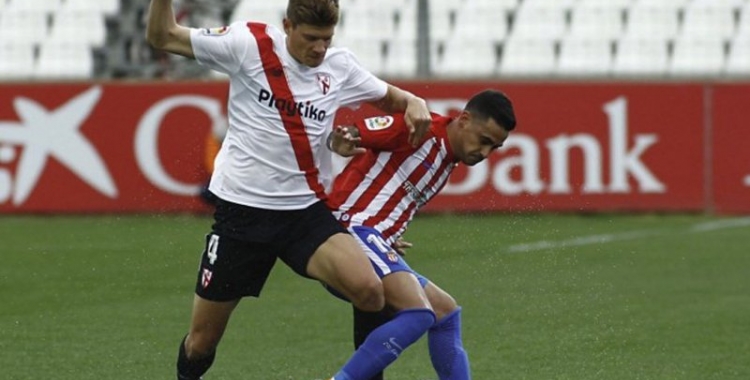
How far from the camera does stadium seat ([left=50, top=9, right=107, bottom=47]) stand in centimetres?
1870

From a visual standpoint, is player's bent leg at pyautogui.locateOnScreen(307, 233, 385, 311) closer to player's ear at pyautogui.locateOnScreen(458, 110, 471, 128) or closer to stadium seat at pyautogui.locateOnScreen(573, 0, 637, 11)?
player's ear at pyautogui.locateOnScreen(458, 110, 471, 128)

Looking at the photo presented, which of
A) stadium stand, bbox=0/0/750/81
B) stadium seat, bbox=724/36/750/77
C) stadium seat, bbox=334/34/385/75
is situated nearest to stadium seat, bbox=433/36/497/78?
stadium stand, bbox=0/0/750/81

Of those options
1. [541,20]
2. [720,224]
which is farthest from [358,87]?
[541,20]

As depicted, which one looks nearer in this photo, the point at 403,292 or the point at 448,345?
the point at 403,292

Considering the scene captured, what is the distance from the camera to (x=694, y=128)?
1619 cm

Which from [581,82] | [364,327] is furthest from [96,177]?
[364,327]

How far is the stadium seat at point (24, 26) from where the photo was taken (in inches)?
754

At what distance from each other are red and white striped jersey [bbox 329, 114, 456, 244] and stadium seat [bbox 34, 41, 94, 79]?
1218 centimetres

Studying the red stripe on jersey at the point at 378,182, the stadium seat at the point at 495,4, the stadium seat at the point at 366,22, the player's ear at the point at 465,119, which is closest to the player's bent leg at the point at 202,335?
the red stripe on jersey at the point at 378,182

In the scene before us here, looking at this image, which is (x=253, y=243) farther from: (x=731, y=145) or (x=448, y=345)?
(x=731, y=145)

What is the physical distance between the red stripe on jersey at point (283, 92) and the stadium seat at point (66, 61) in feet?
40.6

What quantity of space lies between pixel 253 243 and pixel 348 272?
450mm

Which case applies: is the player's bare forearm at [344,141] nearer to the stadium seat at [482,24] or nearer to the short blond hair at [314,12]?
the short blond hair at [314,12]

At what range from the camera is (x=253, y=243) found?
6.19m
